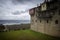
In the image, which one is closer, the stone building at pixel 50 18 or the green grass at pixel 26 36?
the green grass at pixel 26 36

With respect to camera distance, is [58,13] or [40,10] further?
[40,10]

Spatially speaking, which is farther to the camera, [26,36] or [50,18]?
[50,18]

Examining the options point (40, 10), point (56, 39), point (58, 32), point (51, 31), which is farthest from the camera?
point (40, 10)

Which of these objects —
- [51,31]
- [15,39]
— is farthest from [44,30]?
[15,39]

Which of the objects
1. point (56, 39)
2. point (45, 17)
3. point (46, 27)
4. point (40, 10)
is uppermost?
point (40, 10)

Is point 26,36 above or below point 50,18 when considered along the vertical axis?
below

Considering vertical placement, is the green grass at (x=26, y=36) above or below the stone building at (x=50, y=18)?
below

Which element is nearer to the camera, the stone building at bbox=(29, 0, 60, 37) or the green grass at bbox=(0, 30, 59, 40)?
the green grass at bbox=(0, 30, 59, 40)

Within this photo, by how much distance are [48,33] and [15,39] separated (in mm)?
7776

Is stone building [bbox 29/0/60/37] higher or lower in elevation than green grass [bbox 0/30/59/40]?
higher

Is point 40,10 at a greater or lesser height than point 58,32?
greater

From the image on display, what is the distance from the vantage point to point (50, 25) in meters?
21.0

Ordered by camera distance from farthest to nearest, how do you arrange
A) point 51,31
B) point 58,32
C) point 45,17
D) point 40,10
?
point 40,10
point 45,17
point 51,31
point 58,32

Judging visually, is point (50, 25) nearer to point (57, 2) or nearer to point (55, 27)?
point (55, 27)
